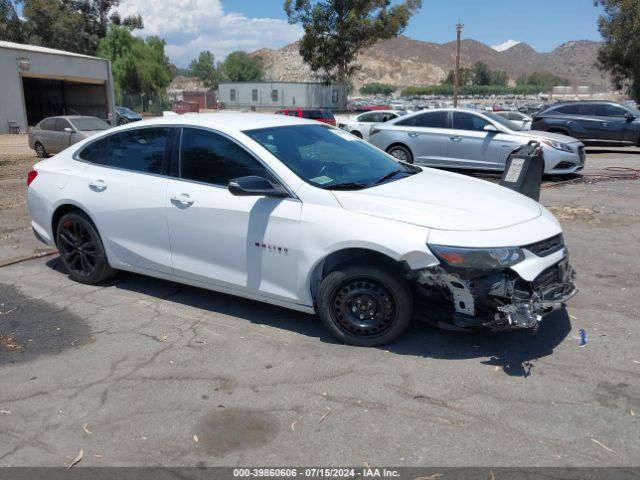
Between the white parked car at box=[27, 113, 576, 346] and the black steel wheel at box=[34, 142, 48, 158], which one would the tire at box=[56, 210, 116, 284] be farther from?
the black steel wheel at box=[34, 142, 48, 158]

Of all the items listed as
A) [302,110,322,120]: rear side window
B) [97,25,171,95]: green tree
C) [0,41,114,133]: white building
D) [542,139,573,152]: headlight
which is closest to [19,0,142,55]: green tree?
[97,25,171,95]: green tree

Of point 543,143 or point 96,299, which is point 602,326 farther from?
point 543,143

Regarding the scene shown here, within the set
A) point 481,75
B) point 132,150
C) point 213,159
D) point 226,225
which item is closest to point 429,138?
point 132,150

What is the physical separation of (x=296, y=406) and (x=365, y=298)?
97 centimetres

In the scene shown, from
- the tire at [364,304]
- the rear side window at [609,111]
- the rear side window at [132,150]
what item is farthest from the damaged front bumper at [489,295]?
the rear side window at [609,111]

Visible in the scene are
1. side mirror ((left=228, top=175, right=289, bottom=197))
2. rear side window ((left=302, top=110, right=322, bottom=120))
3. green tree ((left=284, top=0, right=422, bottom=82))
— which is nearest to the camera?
side mirror ((left=228, top=175, right=289, bottom=197))

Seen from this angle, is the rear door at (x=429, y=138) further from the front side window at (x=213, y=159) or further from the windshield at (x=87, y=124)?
the windshield at (x=87, y=124)

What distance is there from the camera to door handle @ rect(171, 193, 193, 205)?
4781 millimetres

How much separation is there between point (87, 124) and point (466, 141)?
40.5ft

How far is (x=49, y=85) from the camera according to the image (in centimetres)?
4050

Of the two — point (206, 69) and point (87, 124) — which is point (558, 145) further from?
point (206, 69)

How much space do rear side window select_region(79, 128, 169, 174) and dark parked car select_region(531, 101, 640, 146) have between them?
14882 millimetres

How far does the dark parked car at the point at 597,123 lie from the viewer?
57.4ft

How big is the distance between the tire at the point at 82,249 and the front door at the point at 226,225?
101cm
